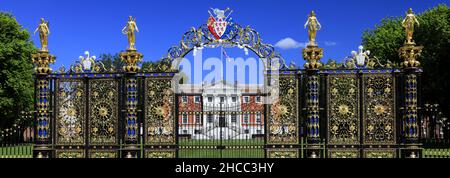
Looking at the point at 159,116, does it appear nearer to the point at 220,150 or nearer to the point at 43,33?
the point at 220,150

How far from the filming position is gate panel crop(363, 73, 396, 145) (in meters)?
13.9

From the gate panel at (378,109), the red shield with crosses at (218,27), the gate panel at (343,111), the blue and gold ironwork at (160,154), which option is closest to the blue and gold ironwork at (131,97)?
the blue and gold ironwork at (160,154)

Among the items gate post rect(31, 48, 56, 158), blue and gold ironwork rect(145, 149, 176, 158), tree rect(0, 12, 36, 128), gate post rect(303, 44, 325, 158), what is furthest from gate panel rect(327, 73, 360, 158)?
tree rect(0, 12, 36, 128)

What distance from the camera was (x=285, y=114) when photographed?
1413cm

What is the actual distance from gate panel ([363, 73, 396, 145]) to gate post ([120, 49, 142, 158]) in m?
6.57

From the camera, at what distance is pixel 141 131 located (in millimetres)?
14383

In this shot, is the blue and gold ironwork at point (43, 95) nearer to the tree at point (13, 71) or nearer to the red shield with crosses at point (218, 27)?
the red shield with crosses at point (218, 27)

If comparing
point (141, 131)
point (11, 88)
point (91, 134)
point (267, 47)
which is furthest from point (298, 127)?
point (11, 88)

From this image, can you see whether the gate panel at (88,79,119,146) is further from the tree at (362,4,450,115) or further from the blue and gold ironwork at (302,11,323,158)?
the tree at (362,4,450,115)

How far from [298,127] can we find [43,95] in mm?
7615

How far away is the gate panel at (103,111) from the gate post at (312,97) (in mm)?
5587

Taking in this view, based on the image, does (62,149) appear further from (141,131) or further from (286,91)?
(286,91)

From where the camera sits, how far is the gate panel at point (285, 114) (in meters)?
14.1

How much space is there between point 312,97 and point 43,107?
26.0 ft
